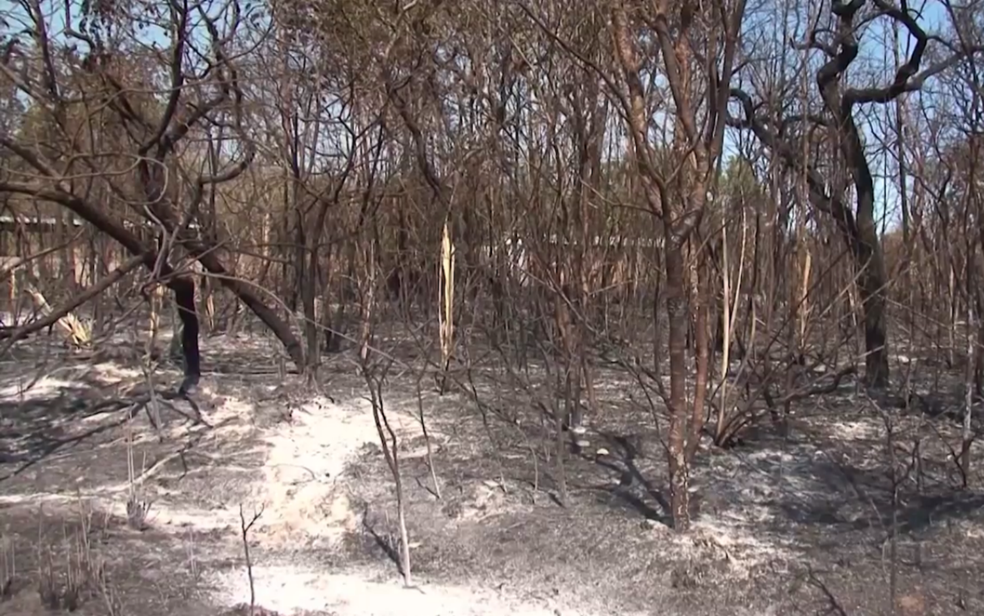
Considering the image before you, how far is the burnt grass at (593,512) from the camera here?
14.9ft

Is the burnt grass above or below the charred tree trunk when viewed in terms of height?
below

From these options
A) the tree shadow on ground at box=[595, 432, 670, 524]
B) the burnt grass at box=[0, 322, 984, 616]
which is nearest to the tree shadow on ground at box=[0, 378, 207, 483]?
the burnt grass at box=[0, 322, 984, 616]

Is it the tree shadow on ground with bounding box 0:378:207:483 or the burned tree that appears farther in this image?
the burned tree

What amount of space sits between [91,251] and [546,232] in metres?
7.03

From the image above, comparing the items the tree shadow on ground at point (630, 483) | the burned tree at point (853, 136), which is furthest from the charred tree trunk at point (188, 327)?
the burned tree at point (853, 136)

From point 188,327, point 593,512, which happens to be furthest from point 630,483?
point 188,327

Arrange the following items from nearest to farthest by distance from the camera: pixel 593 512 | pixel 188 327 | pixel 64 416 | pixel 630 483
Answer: pixel 593 512 → pixel 630 483 → pixel 64 416 → pixel 188 327

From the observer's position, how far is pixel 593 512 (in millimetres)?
5492

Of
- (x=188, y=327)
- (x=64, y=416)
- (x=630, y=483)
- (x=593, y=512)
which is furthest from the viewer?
(x=188, y=327)

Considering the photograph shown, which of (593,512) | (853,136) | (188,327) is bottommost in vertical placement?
(593,512)

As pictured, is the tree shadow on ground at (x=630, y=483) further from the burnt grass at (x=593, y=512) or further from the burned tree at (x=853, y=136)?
the burned tree at (x=853, y=136)

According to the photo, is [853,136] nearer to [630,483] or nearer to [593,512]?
[630,483]

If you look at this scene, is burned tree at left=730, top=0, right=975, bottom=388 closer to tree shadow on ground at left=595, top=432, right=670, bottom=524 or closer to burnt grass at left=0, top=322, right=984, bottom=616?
burnt grass at left=0, top=322, right=984, bottom=616

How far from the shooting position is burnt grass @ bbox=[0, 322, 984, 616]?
454 cm
